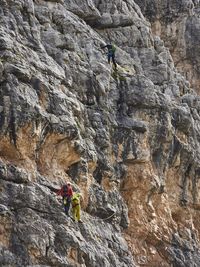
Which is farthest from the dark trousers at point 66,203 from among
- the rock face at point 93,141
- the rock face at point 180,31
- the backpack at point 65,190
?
the rock face at point 180,31

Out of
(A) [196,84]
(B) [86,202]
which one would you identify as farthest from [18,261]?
(A) [196,84]

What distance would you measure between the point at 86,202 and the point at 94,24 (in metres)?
20.4

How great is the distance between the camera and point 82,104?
4334 centimetres

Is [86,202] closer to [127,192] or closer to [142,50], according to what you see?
[127,192]

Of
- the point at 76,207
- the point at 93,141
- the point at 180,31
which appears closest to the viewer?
the point at 76,207

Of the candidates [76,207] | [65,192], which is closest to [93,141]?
[76,207]

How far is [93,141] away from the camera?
42.8 m

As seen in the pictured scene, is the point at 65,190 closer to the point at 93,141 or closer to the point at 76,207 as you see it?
the point at 76,207

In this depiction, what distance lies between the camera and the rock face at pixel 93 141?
35250mm

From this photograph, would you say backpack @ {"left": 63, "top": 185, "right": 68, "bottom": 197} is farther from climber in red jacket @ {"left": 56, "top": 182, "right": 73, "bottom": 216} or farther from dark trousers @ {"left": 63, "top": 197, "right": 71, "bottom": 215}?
dark trousers @ {"left": 63, "top": 197, "right": 71, "bottom": 215}

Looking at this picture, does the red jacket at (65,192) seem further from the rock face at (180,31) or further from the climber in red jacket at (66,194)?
the rock face at (180,31)

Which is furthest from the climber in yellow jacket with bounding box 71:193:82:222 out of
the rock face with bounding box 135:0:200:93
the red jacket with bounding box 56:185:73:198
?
the rock face with bounding box 135:0:200:93

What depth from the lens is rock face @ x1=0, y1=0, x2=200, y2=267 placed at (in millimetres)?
35250

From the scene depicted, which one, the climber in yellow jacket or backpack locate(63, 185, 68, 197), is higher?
backpack locate(63, 185, 68, 197)
